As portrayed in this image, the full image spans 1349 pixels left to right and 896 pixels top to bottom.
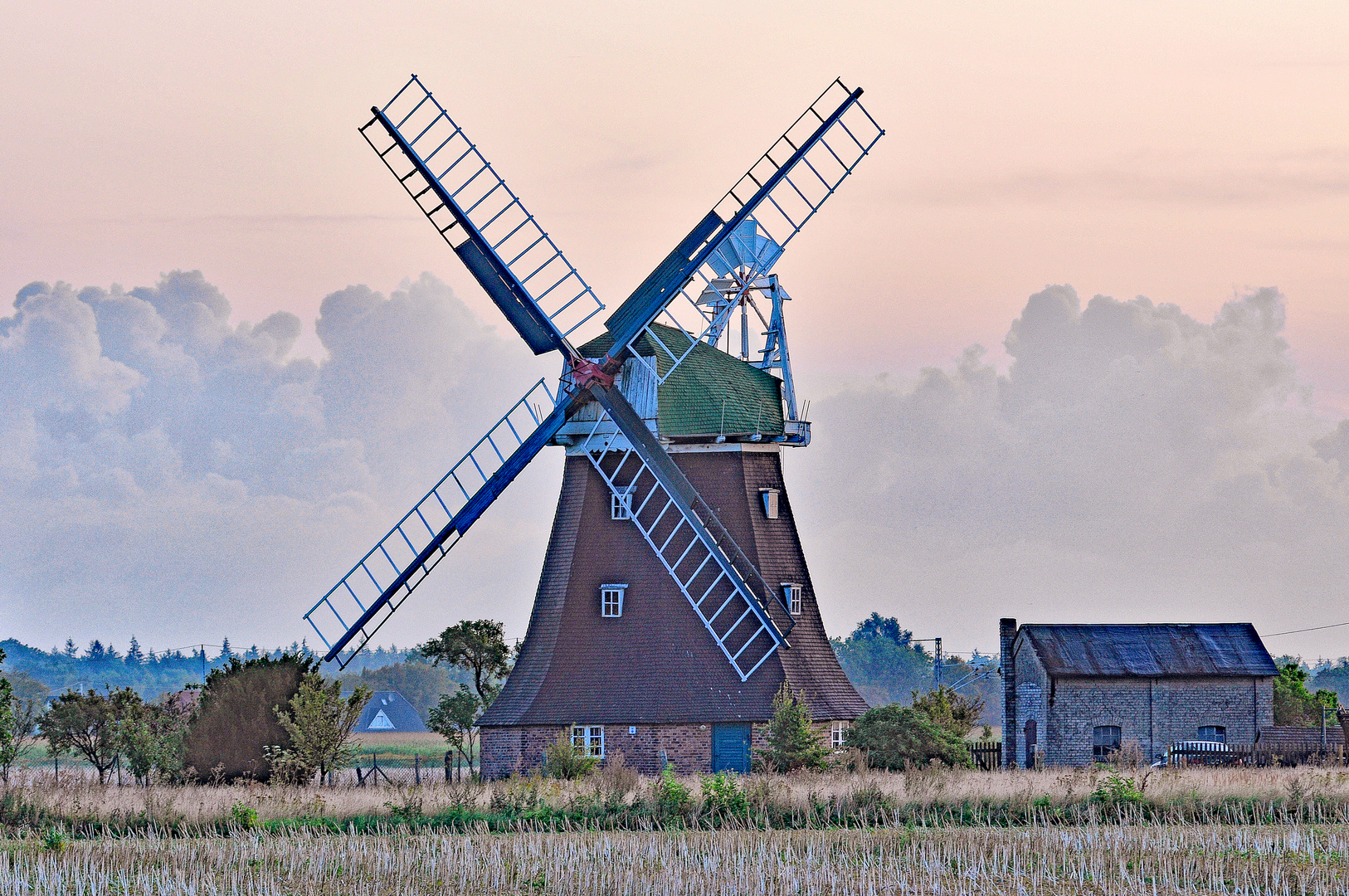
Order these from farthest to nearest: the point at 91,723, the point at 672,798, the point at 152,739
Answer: the point at 91,723 → the point at 152,739 → the point at 672,798

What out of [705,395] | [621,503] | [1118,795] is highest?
[705,395]

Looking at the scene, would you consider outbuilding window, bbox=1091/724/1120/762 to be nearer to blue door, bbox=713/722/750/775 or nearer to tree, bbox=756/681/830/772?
tree, bbox=756/681/830/772

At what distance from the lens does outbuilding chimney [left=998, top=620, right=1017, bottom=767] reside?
145 feet

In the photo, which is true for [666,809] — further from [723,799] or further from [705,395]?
[705,395]

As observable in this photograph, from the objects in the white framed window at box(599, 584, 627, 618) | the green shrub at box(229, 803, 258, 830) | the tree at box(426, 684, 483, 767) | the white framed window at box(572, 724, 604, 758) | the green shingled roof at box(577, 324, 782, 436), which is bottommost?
the green shrub at box(229, 803, 258, 830)

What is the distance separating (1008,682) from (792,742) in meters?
12.4

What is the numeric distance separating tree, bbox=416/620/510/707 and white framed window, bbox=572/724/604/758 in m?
8.84

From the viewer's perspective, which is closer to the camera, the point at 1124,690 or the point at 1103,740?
the point at 1103,740

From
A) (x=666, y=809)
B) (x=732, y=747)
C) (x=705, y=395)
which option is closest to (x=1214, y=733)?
(x=732, y=747)

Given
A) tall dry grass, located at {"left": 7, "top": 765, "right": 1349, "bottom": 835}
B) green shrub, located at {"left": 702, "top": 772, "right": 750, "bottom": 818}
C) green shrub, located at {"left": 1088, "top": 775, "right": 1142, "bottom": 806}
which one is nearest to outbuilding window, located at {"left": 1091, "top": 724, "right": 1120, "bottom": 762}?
tall dry grass, located at {"left": 7, "top": 765, "right": 1349, "bottom": 835}

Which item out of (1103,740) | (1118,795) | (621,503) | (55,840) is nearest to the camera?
(55,840)

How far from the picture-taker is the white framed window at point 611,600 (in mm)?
36344

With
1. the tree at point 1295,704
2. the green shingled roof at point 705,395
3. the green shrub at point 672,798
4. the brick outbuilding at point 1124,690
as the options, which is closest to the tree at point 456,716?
the green shingled roof at point 705,395

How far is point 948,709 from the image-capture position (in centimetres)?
4009
